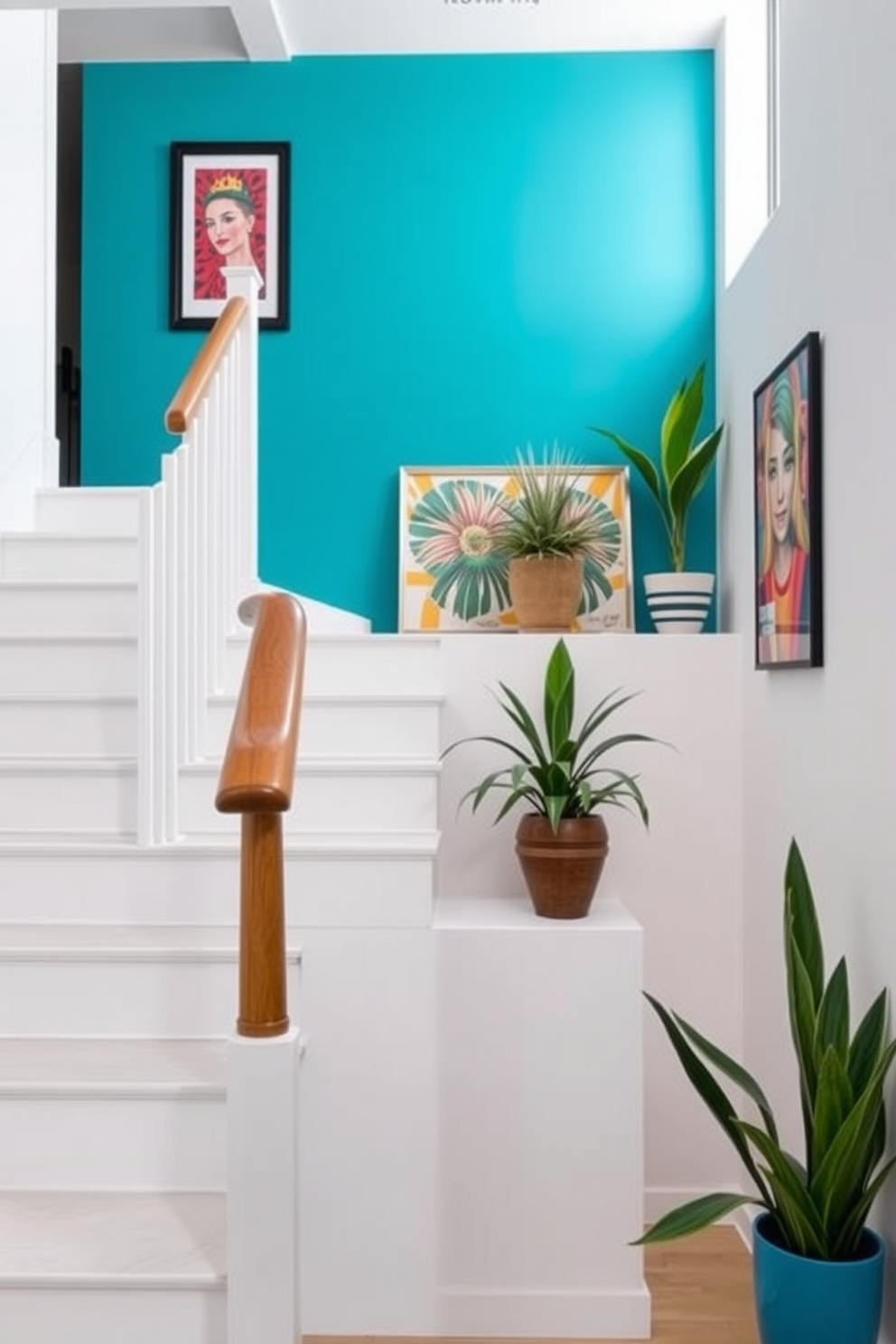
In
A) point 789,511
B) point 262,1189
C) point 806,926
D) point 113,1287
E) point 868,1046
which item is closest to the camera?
point 262,1189

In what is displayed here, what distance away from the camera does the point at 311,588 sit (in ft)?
12.5

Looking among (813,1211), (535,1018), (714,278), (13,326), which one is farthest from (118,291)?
(813,1211)

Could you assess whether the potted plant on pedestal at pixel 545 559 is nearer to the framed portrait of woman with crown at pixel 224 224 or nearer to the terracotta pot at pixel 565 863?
the terracotta pot at pixel 565 863

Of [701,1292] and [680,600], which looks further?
[680,600]

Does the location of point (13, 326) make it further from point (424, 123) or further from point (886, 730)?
point (886, 730)

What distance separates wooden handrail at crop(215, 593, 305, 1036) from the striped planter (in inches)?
77.1

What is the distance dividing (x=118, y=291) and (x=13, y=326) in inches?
17.3

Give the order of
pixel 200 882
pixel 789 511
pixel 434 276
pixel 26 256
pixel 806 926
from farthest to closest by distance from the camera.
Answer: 1. pixel 434 276
2. pixel 26 256
3. pixel 789 511
4. pixel 200 882
5. pixel 806 926

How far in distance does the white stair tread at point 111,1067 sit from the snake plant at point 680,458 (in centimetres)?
204

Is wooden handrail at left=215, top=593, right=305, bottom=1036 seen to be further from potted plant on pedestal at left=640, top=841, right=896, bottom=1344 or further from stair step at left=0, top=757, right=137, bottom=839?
Result: stair step at left=0, top=757, right=137, bottom=839

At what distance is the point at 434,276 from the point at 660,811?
1.99m

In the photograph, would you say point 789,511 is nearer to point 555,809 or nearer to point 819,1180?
point 555,809

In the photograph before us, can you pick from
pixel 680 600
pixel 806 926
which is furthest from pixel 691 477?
pixel 806 926

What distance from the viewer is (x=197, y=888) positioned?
2.37 m
